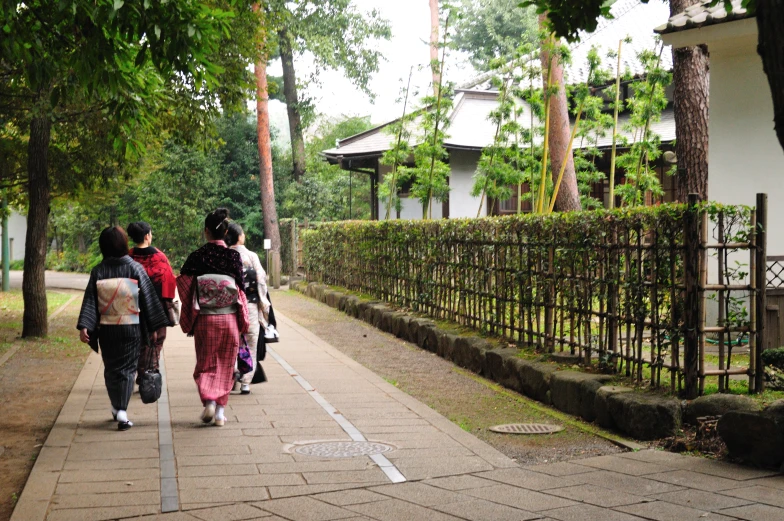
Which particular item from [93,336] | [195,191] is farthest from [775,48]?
[195,191]

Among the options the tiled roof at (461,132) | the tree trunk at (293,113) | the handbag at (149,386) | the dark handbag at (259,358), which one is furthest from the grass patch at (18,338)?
the tree trunk at (293,113)

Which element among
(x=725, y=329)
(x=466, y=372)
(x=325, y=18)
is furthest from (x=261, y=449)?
(x=325, y=18)

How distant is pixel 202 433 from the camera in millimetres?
7773

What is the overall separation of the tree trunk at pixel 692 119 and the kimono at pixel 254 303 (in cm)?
680

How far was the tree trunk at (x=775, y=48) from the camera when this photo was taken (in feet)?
11.3

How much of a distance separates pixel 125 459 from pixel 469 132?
20.5 m

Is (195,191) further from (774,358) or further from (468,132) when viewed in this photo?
(774,358)

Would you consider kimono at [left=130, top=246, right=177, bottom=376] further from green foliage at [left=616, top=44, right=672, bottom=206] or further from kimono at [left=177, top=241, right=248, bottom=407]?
green foliage at [left=616, top=44, right=672, bottom=206]

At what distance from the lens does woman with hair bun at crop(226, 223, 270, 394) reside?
9.56m

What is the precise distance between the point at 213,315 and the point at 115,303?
0.87 m

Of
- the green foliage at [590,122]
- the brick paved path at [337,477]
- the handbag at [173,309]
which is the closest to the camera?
the brick paved path at [337,477]

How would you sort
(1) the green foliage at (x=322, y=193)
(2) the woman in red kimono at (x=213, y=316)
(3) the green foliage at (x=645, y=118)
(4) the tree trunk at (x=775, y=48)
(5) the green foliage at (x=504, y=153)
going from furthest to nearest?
(1) the green foliage at (x=322, y=193), (5) the green foliage at (x=504, y=153), (3) the green foliage at (x=645, y=118), (2) the woman in red kimono at (x=213, y=316), (4) the tree trunk at (x=775, y=48)

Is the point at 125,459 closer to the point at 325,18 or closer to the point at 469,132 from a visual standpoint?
the point at 469,132

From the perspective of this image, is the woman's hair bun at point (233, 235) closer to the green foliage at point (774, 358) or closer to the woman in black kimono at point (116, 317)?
the woman in black kimono at point (116, 317)
